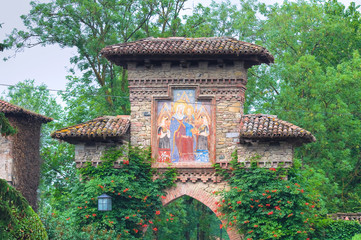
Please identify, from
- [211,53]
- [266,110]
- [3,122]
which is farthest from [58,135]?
[266,110]

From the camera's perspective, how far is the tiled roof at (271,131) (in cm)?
2114

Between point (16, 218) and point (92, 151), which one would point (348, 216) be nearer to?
point (92, 151)

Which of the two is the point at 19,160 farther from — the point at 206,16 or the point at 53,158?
the point at 206,16

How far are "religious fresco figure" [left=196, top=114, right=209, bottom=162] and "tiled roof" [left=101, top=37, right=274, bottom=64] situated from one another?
6.50 ft

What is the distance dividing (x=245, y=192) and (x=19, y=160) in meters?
9.57

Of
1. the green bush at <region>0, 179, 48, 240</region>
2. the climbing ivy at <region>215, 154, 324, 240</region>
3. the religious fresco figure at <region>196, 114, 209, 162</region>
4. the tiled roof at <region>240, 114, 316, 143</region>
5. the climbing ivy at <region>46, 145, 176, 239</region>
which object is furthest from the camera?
the religious fresco figure at <region>196, 114, 209, 162</region>

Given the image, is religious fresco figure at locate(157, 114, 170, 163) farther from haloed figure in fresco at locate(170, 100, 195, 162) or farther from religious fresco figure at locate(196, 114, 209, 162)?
religious fresco figure at locate(196, 114, 209, 162)

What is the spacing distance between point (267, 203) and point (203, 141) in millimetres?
2697

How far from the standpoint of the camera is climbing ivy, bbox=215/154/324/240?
2089 centimetres

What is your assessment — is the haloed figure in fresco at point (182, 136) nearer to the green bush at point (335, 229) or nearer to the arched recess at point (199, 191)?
the arched recess at point (199, 191)

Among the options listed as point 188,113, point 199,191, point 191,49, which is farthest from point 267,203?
point 191,49

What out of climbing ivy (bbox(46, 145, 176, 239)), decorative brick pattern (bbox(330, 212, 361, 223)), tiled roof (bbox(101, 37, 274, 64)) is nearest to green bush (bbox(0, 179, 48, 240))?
climbing ivy (bbox(46, 145, 176, 239))

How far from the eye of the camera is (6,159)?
26.4 m

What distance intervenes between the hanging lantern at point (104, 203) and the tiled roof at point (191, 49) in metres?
4.29
